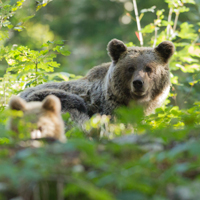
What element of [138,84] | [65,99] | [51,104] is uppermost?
[138,84]

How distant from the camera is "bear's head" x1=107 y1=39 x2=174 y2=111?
5723 millimetres

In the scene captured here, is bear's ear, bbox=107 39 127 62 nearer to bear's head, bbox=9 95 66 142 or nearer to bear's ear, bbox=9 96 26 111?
bear's head, bbox=9 95 66 142

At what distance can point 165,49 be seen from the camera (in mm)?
5969

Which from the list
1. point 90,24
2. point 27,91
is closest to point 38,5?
point 27,91

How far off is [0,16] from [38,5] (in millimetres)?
759

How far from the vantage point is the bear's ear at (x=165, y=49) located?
5949 mm

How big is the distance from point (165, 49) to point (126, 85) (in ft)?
3.34

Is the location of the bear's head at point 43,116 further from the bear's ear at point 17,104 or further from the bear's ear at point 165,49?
the bear's ear at point 165,49

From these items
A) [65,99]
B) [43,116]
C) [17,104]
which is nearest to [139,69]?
[65,99]

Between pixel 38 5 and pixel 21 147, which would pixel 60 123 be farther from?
pixel 38 5

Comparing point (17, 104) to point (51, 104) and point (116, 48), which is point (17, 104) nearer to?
point (51, 104)

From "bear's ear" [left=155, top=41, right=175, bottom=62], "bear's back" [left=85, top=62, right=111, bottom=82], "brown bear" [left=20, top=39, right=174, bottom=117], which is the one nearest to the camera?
Result: "brown bear" [left=20, top=39, right=174, bottom=117]

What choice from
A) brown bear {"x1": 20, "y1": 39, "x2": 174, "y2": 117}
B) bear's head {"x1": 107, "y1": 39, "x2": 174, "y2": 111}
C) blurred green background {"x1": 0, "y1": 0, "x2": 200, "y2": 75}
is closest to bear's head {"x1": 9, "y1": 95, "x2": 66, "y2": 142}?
brown bear {"x1": 20, "y1": 39, "x2": 174, "y2": 117}

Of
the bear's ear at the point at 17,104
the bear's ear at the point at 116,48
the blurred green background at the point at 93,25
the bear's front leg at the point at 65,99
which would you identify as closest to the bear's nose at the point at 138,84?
the bear's ear at the point at 116,48
